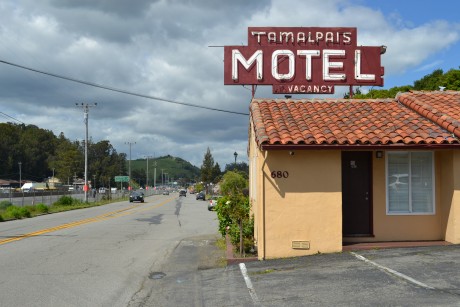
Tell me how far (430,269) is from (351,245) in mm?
2873

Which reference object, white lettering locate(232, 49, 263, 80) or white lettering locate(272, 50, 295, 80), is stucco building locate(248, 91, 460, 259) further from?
white lettering locate(232, 49, 263, 80)

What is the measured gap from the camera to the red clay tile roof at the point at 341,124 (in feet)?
35.4

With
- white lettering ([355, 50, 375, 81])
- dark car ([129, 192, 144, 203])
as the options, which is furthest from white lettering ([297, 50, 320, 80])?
dark car ([129, 192, 144, 203])

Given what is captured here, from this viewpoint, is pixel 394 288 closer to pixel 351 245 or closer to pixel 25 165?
pixel 351 245

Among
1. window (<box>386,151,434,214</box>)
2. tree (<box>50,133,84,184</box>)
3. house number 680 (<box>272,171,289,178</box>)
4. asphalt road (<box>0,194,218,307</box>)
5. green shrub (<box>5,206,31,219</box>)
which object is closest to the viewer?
asphalt road (<box>0,194,218,307</box>)

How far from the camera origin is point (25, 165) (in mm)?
135250

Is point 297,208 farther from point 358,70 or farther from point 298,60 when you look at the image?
point 358,70

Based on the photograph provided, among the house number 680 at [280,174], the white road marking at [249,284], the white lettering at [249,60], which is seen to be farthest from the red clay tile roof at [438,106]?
the white road marking at [249,284]

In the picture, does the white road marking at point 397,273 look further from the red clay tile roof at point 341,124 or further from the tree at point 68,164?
the tree at point 68,164

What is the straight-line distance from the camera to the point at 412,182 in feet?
38.4

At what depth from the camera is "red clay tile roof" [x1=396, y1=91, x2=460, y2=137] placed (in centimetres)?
1139

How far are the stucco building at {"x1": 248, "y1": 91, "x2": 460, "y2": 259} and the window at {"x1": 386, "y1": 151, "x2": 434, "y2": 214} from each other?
24 mm

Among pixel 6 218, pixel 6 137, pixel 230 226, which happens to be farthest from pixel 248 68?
pixel 6 137

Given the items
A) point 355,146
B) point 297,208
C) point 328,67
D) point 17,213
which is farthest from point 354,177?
point 17,213
